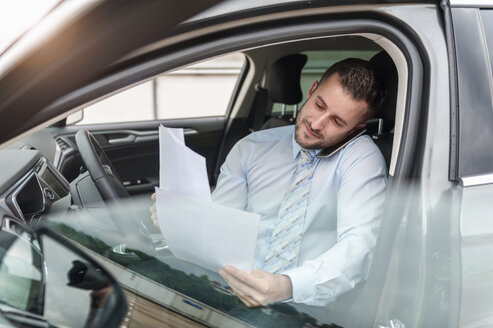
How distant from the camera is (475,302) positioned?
3.97 feet

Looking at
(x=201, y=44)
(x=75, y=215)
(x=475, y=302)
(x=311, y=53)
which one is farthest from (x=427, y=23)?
(x=311, y=53)

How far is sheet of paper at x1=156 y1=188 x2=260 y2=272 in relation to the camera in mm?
959

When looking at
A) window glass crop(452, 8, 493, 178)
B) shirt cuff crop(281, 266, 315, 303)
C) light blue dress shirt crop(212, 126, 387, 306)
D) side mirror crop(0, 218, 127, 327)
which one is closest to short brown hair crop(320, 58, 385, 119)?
light blue dress shirt crop(212, 126, 387, 306)

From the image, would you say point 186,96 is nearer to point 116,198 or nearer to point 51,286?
point 116,198

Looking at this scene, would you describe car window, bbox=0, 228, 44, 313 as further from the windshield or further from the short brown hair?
the short brown hair

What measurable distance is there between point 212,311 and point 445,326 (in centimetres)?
56

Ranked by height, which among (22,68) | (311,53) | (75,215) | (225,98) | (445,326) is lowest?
(445,326)

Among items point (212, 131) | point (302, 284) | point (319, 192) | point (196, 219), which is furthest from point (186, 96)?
point (196, 219)

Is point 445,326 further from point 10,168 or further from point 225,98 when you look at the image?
point 225,98

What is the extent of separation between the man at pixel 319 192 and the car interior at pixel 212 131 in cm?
9

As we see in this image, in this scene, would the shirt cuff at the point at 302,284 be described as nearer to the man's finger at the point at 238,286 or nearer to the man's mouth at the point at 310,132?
the man's finger at the point at 238,286

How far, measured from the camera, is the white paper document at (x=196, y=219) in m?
0.97

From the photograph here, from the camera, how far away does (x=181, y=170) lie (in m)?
1.11

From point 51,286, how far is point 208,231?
316 millimetres
